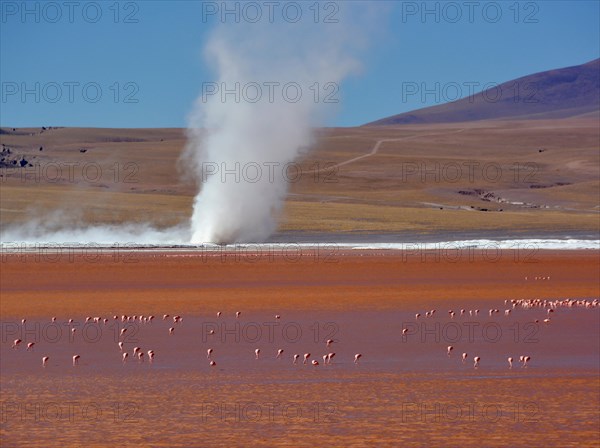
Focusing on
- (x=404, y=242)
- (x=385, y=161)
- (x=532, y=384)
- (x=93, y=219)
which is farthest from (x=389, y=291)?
(x=385, y=161)

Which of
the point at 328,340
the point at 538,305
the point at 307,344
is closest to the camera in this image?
the point at 307,344

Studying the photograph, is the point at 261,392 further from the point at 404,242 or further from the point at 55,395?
the point at 404,242

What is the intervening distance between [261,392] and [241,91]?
1497 inches

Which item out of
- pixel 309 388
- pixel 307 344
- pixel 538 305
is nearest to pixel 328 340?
pixel 307 344

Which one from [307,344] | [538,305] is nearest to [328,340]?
[307,344]

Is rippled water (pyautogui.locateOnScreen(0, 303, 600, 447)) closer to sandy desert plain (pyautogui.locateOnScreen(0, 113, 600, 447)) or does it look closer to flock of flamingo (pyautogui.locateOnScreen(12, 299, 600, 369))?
sandy desert plain (pyautogui.locateOnScreen(0, 113, 600, 447))

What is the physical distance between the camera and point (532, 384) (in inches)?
591

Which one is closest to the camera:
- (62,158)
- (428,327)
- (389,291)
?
(428,327)

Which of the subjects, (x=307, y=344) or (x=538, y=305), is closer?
(x=307, y=344)

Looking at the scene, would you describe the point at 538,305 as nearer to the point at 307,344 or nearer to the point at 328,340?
the point at 328,340

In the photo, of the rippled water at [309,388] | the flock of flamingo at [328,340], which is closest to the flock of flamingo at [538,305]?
the flock of flamingo at [328,340]

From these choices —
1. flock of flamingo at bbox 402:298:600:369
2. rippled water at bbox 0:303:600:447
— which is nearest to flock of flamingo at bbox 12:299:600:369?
flock of flamingo at bbox 402:298:600:369

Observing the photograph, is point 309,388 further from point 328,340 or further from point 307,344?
point 328,340

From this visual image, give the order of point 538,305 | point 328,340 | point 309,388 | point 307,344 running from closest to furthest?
point 309,388, point 307,344, point 328,340, point 538,305
